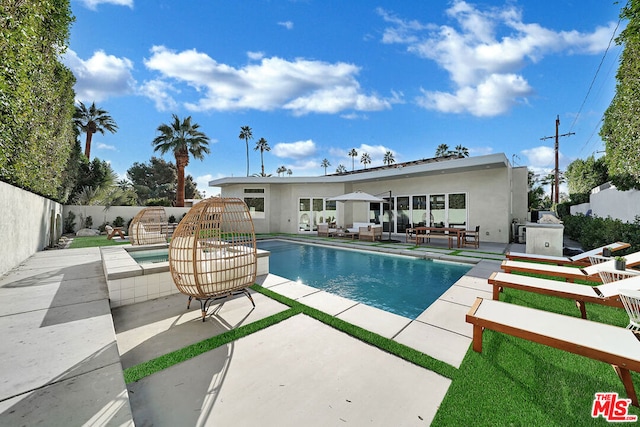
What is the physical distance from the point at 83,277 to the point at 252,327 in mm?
4076

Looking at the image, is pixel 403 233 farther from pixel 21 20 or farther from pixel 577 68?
pixel 21 20

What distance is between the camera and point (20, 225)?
18.6ft

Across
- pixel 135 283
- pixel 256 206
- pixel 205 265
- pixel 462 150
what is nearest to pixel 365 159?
pixel 462 150

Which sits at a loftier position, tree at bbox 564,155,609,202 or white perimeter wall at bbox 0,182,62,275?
tree at bbox 564,155,609,202

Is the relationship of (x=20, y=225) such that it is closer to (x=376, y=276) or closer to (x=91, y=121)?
(x=376, y=276)

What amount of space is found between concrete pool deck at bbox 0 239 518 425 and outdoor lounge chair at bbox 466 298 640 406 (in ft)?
1.38

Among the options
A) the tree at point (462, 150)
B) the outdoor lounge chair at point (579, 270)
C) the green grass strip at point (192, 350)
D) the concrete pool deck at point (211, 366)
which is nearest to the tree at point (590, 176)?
the tree at point (462, 150)

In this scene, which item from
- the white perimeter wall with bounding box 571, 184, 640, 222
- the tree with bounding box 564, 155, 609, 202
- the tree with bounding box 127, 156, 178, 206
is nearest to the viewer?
the white perimeter wall with bounding box 571, 184, 640, 222

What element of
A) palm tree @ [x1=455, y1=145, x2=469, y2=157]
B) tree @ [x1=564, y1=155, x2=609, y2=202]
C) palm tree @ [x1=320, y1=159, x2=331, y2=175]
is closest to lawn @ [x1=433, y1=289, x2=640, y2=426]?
tree @ [x1=564, y1=155, x2=609, y2=202]

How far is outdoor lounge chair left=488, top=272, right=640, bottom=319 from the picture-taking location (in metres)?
2.76

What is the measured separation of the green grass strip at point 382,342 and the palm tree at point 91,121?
2506cm

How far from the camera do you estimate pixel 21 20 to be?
387cm

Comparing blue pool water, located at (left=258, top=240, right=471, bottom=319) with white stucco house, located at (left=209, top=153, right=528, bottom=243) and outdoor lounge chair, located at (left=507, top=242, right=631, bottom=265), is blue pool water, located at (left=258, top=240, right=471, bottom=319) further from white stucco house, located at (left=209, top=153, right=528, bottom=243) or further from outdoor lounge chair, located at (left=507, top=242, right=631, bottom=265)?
white stucco house, located at (left=209, top=153, right=528, bottom=243)

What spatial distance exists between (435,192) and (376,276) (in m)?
7.82
